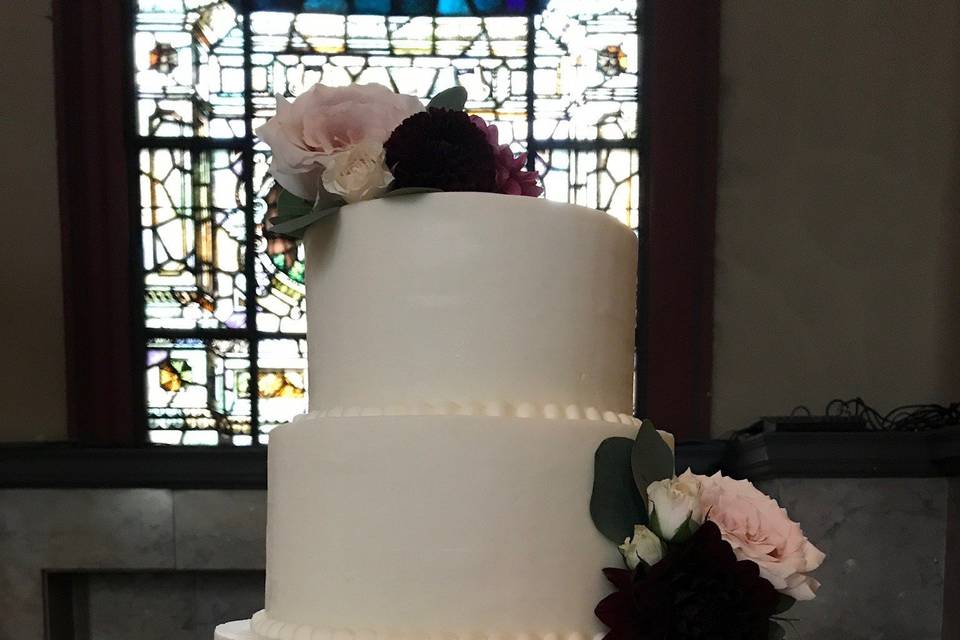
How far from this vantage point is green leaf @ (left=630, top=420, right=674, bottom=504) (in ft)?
3.17

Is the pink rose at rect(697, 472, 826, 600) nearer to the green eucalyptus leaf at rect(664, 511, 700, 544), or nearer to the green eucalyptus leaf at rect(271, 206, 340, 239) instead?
the green eucalyptus leaf at rect(664, 511, 700, 544)

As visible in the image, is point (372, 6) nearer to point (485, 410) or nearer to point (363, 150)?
point (363, 150)

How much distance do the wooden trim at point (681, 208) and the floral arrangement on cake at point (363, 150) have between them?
6.75 feet

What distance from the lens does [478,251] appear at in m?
0.99

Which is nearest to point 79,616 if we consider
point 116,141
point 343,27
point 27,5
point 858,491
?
point 116,141

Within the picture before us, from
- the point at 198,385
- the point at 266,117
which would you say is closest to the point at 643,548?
the point at 198,385

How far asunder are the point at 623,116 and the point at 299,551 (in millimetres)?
2660

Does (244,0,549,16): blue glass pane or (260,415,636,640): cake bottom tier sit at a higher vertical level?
(244,0,549,16): blue glass pane

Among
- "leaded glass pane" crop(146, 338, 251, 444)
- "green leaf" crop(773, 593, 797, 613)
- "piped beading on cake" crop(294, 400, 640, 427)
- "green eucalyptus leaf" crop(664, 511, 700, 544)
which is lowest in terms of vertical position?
"leaded glass pane" crop(146, 338, 251, 444)

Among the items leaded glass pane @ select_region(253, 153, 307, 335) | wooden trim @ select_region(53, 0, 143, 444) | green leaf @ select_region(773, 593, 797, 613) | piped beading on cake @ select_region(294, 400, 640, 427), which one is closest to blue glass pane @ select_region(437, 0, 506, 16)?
leaded glass pane @ select_region(253, 153, 307, 335)

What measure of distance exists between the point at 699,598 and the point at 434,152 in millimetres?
660

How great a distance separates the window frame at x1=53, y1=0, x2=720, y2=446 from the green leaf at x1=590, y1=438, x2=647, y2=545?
2.07m

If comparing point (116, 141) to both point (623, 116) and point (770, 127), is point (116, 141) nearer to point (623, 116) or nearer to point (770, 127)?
point (623, 116)

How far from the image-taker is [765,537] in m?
0.94
